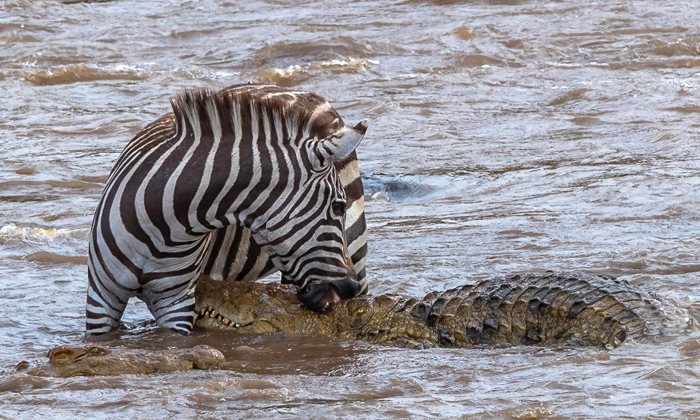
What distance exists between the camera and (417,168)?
10.2 meters

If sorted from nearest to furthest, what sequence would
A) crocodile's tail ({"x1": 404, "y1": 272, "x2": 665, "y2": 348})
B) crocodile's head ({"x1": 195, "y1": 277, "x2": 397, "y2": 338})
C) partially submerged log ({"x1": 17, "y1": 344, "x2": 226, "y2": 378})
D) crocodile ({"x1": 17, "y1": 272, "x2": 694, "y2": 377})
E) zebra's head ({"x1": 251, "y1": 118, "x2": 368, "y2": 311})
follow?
1. partially submerged log ({"x1": 17, "y1": 344, "x2": 226, "y2": 378})
2. crocodile ({"x1": 17, "y1": 272, "x2": 694, "y2": 377})
3. crocodile's tail ({"x1": 404, "y1": 272, "x2": 665, "y2": 348})
4. zebra's head ({"x1": 251, "y1": 118, "x2": 368, "y2": 311})
5. crocodile's head ({"x1": 195, "y1": 277, "x2": 397, "y2": 338})

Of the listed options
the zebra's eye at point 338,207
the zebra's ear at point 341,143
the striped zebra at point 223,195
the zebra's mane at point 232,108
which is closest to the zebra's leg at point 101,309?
the striped zebra at point 223,195

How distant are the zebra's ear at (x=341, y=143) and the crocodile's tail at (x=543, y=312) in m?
0.91

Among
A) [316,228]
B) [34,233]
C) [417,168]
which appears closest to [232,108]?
[316,228]

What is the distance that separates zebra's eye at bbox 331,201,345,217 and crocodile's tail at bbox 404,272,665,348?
0.62m

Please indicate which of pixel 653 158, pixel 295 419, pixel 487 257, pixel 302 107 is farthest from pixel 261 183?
pixel 653 158

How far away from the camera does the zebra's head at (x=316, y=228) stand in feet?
17.4

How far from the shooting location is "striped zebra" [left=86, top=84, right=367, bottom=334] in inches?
207

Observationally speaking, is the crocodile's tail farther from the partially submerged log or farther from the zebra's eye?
the partially submerged log

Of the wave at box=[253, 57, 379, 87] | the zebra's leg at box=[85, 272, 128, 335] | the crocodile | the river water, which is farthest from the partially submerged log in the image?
the wave at box=[253, 57, 379, 87]

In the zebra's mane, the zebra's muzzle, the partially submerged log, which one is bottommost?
the partially submerged log

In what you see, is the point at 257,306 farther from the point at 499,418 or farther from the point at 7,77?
the point at 7,77

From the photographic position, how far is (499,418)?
4.24m

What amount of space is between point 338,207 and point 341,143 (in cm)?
38
